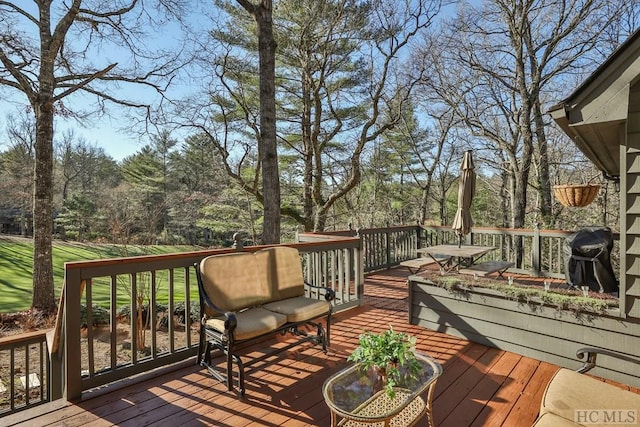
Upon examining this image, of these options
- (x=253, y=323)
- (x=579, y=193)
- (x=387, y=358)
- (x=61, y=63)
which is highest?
(x=61, y=63)

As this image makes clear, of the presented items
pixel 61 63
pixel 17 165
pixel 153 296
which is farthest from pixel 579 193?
pixel 17 165

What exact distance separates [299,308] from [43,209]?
7.20 m

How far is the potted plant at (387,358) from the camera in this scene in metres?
1.86

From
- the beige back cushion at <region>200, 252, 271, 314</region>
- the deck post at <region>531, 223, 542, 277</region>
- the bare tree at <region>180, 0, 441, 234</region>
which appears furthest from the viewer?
the bare tree at <region>180, 0, 441, 234</region>

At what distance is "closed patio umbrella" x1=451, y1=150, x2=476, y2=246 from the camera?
5.24 metres

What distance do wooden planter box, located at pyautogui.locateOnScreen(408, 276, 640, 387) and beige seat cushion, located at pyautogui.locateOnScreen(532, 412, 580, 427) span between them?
1.85m

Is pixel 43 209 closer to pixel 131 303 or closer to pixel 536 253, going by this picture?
pixel 131 303

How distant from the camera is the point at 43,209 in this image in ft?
24.0

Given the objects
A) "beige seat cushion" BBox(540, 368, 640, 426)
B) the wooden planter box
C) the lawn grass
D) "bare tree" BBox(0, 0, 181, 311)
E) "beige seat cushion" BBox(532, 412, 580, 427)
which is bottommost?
the lawn grass

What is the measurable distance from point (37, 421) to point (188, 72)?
9494 millimetres

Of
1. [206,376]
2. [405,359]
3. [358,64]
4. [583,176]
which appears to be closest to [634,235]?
[405,359]

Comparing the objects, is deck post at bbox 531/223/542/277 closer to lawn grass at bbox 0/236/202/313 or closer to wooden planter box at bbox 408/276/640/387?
wooden planter box at bbox 408/276/640/387

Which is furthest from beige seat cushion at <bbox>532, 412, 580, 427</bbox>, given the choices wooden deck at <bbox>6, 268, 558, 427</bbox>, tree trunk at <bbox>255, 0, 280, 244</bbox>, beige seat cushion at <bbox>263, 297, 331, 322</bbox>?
tree trunk at <bbox>255, 0, 280, 244</bbox>

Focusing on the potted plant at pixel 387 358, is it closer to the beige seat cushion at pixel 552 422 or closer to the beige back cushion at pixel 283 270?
the beige seat cushion at pixel 552 422
